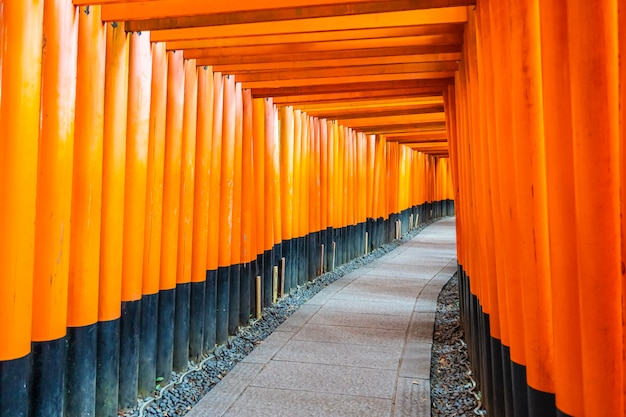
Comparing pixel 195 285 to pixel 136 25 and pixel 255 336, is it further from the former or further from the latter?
pixel 136 25

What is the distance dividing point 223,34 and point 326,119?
566 centimetres

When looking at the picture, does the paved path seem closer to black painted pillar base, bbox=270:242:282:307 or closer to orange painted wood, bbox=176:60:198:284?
black painted pillar base, bbox=270:242:282:307

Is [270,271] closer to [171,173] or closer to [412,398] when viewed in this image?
[171,173]

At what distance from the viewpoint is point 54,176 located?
296 cm

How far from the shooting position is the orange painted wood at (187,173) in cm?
464

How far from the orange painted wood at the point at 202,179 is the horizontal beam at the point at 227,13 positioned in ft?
3.90

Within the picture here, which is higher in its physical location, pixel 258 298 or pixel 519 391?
pixel 519 391

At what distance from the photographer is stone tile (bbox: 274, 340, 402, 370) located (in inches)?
194

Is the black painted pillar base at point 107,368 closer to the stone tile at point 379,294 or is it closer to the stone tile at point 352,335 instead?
the stone tile at point 352,335

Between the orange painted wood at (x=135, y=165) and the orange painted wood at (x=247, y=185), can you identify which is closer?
the orange painted wood at (x=135, y=165)

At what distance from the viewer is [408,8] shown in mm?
3461

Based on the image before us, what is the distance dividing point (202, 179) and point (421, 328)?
11.0ft

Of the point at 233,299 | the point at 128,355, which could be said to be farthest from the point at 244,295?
the point at 128,355

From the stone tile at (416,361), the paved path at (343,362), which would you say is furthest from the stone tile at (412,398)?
the stone tile at (416,361)
